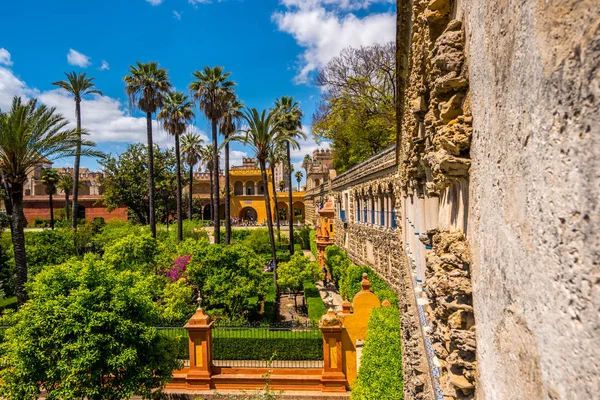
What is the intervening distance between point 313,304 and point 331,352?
708 cm

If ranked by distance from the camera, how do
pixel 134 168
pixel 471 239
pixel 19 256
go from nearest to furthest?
pixel 471 239 < pixel 19 256 < pixel 134 168

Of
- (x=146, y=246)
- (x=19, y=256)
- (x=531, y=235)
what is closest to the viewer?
(x=531, y=235)

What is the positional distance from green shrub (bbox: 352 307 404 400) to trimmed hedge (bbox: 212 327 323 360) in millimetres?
4205

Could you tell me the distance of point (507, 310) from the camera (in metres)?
1.40

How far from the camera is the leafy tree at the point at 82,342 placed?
7316mm

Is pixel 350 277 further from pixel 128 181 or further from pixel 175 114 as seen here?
pixel 128 181

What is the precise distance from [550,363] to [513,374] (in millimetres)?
322

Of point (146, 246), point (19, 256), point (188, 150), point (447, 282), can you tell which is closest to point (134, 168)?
point (188, 150)

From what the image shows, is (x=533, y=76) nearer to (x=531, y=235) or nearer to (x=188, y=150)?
(x=531, y=235)

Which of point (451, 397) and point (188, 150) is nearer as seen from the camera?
point (451, 397)

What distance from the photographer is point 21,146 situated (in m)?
11.9

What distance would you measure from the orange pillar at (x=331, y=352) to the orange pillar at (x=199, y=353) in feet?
11.0

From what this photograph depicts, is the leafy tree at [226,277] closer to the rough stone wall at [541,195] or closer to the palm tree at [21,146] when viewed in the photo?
the palm tree at [21,146]

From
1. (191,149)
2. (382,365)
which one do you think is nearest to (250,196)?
(191,149)
